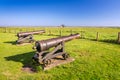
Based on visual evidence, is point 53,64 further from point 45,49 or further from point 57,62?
point 45,49

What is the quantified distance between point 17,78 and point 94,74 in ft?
12.1

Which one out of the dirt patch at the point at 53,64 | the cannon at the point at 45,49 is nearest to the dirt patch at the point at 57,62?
the dirt patch at the point at 53,64

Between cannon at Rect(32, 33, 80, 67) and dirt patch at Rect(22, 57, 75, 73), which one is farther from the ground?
cannon at Rect(32, 33, 80, 67)

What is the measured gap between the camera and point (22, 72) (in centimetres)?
824

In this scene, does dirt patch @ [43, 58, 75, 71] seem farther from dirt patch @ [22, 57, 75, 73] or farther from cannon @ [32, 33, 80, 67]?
cannon @ [32, 33, 80, 67]

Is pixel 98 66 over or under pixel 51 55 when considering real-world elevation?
under

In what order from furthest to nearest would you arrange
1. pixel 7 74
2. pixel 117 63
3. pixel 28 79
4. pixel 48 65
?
1. pixel 117 63
2. pixel 48 65
3. pixel 7 74
4. pixel 28 79

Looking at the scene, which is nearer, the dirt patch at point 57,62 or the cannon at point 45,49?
the cannon at point 45,49

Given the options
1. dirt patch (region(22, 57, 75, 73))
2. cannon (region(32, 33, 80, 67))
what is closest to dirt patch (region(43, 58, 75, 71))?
dirt patch (region(22, 57, 75, 73))

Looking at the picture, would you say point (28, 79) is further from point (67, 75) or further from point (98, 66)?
point (98, 66)

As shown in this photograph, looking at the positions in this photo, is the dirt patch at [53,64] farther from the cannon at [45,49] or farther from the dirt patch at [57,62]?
the cannon at [45,49]

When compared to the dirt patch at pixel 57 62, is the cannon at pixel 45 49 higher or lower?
higher

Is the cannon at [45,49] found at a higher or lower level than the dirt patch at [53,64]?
higher

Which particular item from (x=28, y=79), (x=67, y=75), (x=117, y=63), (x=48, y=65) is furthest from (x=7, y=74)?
(x=117, y=63)
